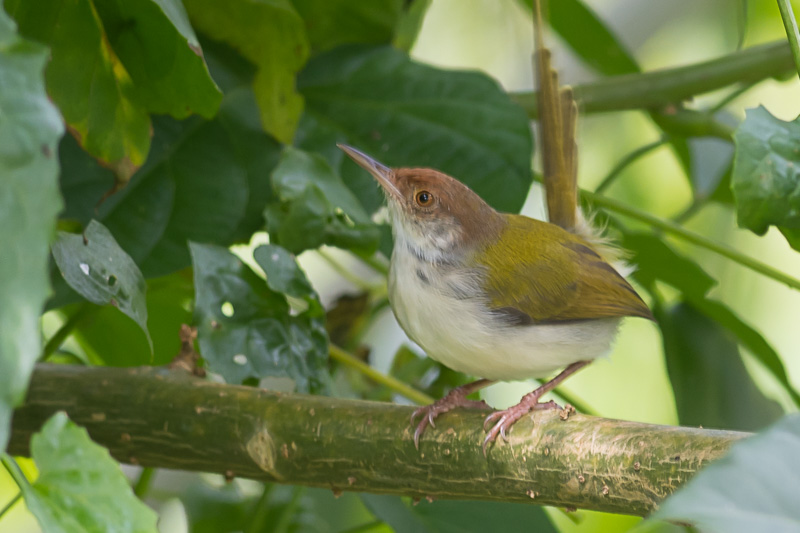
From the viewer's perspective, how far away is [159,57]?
178cm

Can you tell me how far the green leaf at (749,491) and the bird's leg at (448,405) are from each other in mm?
987

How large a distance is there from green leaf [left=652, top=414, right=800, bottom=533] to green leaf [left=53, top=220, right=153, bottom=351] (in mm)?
1180

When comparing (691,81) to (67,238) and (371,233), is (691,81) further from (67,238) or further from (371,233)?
(67,238)

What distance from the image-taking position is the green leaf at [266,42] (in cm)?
222

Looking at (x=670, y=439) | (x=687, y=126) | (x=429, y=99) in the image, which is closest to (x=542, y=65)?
(x=429, y=99)

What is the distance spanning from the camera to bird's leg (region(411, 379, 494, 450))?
1.76 m

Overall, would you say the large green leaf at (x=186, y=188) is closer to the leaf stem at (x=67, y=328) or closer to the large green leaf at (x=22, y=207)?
the leaf stem at (x=67, y=328)

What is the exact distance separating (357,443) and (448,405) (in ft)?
1.10

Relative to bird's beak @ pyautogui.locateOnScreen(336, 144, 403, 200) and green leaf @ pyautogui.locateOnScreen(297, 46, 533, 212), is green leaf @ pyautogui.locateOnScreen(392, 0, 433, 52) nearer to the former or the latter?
green leaf @ pyautogui.locateOnScreen(297, 46, 533, 212)

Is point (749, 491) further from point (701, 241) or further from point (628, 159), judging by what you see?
point (628, 159)

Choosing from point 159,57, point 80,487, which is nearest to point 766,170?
point 159,57

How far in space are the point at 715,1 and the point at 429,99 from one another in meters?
2.97

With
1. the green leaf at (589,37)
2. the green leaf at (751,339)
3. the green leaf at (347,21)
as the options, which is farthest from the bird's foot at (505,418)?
the green leaf at (589,37)

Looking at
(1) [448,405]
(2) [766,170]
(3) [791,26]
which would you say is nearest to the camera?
(3) [791,26]
